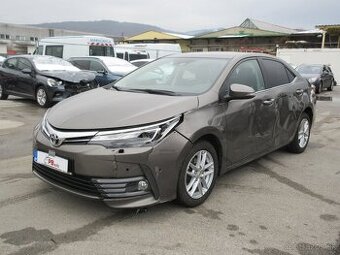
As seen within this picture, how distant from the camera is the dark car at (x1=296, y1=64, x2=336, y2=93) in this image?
65.5ft

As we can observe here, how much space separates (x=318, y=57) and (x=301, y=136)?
2764cm

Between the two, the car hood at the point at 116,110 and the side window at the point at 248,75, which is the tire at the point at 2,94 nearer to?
the car hood at the point at 116,110

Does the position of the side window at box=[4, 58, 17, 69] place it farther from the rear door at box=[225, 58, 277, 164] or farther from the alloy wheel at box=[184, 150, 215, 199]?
the alloy wheel at box=[184, 150, 215, 199]

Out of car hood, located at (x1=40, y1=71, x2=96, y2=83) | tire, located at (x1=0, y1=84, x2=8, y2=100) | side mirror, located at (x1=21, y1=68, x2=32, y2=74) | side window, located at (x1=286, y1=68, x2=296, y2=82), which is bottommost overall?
tire, located at (x1=0, y1=84, x2=8, y2=100)

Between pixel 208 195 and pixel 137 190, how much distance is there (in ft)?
3.29

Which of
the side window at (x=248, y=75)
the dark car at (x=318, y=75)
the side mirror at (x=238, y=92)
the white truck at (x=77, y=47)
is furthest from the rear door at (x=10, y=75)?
the dark car at (x=318, y=75)

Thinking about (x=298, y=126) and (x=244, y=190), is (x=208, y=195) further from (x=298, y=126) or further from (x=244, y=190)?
(x=298, y=126)

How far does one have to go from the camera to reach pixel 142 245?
11.5 ft

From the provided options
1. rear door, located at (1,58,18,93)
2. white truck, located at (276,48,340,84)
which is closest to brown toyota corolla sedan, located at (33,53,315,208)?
rear door, located at (1,58,18,93)

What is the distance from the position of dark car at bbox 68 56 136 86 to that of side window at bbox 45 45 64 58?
17.9ft

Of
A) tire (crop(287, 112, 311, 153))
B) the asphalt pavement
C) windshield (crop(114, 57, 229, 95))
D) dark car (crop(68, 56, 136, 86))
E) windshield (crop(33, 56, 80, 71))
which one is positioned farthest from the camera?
dark car (crop(68, 56, 136, 86))

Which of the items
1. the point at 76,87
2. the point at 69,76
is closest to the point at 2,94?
the point at 69,76

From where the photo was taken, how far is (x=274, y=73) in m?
5.99

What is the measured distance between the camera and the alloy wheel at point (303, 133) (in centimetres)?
674
